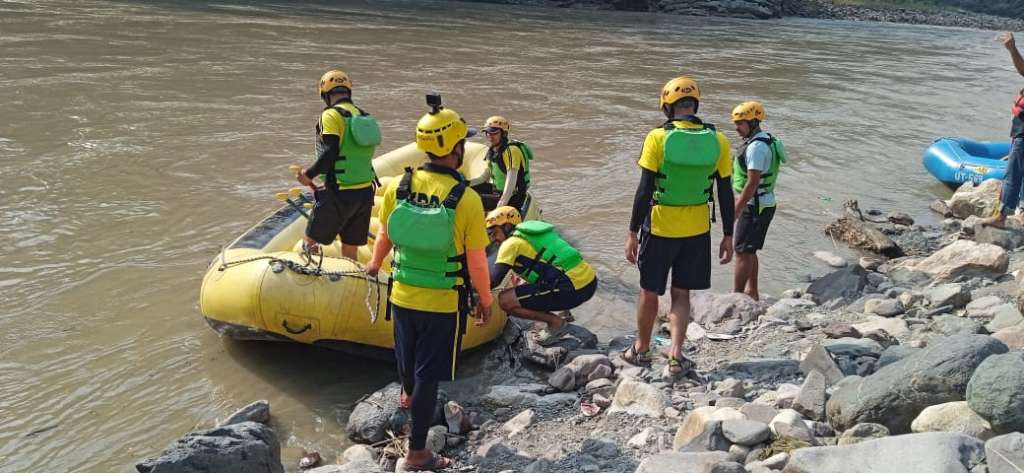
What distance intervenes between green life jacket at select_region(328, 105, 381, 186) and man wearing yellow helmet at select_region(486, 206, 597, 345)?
1.12 meters

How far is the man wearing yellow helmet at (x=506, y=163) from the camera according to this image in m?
6.67

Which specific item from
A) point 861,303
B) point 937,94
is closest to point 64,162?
point 861,303

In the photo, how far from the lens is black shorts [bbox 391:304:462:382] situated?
386 centimetres

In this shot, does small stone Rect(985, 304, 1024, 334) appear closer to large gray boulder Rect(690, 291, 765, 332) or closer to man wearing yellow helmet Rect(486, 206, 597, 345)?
large gray boulder Rect(690, 291, 765, 332)

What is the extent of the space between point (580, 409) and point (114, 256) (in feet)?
→ 15.2

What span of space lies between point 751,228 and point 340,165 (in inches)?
118

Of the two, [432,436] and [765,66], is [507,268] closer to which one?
[432,436]

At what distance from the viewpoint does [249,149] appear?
10.9 m

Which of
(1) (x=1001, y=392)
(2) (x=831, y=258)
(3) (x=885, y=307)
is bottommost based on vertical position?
(2) (x=831, y=258)

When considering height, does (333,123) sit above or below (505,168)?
above

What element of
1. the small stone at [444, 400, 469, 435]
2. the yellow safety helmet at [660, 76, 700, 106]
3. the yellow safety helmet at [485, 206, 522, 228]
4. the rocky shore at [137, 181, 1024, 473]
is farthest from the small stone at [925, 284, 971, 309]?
the small stone at [444, 400, 469, 435]

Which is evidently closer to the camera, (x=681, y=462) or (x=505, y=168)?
(x=681, y=462)

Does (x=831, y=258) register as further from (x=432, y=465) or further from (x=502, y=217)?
(x=432, y=465)

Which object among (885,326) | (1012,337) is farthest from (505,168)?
(1012,337)
